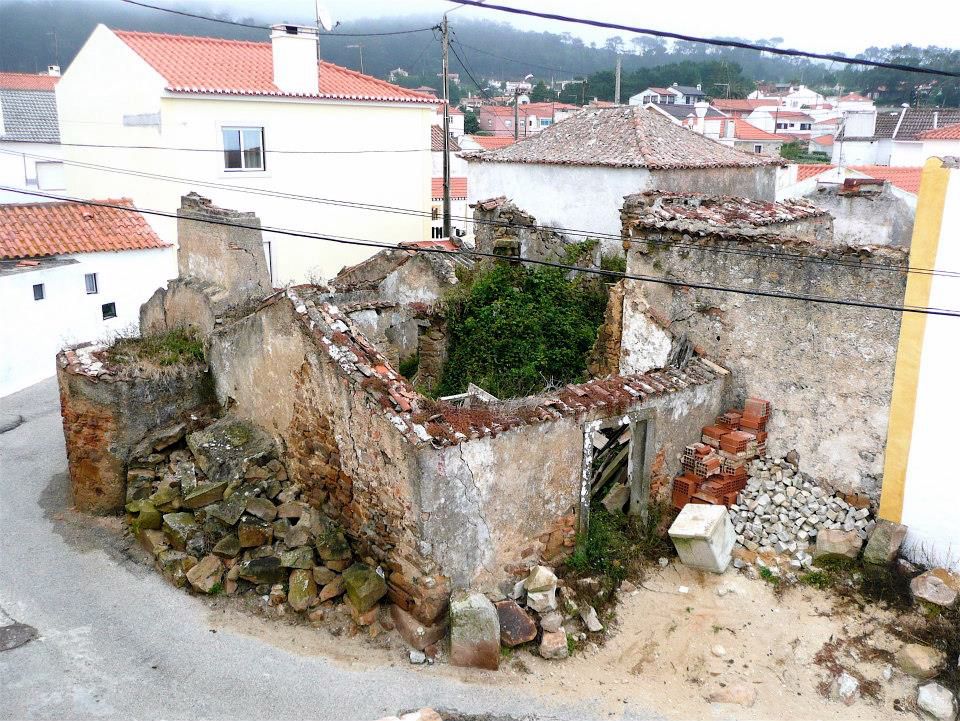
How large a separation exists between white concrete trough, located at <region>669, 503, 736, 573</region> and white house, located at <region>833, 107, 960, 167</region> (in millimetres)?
30825

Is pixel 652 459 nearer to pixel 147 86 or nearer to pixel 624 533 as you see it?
pixel 624 533

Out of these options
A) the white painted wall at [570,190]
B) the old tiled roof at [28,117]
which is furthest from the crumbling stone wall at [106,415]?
the old tiled roof at [28,117]

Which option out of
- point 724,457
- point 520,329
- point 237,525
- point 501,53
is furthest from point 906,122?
point 501,53

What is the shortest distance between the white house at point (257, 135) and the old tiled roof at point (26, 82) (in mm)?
23282

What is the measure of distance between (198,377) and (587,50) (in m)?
111

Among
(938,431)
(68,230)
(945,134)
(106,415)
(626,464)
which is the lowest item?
(626,464)

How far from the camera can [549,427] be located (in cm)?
827

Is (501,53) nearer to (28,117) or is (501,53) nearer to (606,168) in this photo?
(28,117)

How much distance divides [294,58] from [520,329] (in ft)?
41.1

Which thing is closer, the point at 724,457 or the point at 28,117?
the point at 724,457

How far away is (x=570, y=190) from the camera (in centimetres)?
1647

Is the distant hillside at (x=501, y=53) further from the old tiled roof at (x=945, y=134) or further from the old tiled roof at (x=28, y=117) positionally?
the old tiled roof at (x=945, y=134)

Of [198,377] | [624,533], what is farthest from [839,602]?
[198,377]

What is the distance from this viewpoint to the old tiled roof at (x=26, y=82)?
4281 cm
